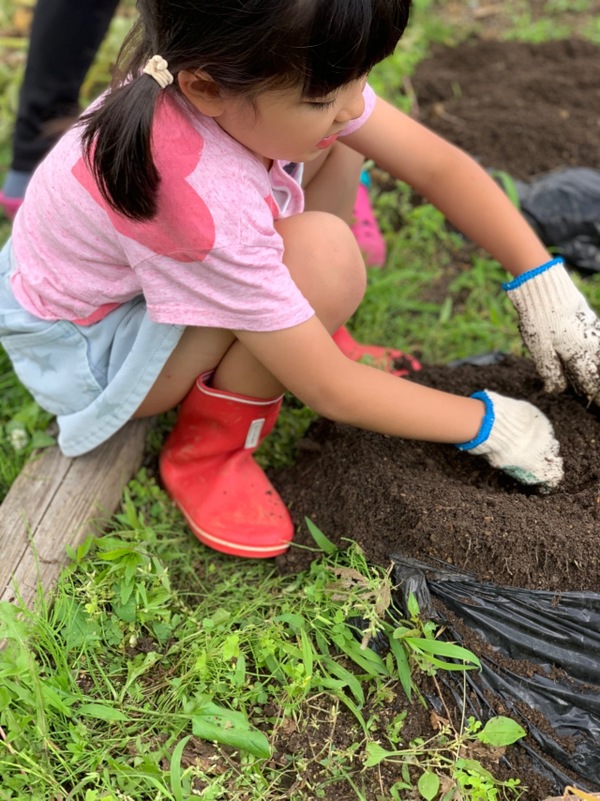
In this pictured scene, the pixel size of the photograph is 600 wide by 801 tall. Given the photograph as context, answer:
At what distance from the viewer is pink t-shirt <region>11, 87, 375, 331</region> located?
1.38m

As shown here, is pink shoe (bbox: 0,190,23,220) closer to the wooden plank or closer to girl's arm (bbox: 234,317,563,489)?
the wooden plank

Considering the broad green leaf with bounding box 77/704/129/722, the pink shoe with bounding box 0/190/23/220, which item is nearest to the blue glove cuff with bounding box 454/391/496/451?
the broad green leaf with bounding box 77/704/129/722

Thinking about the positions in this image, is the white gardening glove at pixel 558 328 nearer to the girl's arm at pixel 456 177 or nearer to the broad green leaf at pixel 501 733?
the girl's arm at pixel 456 177

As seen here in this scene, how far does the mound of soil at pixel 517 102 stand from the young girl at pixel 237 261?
1.19m

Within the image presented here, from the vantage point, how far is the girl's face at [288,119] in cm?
128

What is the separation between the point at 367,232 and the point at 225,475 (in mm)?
1057

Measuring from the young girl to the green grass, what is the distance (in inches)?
5.7

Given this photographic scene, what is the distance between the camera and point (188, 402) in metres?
1.85

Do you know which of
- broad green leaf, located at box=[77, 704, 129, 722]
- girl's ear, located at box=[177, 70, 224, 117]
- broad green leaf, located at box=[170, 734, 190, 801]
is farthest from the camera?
broad green leaf, located at box=[77, 704, 129, 722]

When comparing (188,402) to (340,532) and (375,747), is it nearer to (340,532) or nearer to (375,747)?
(340,532)

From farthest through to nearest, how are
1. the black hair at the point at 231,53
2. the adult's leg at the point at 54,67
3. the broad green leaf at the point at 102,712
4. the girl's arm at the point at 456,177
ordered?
the adult's leg at the point at 54,67 → the girl's arm at the point at 456,177 → the broad green leaf at the point at 102,712 → the black hair at the point at 231,53

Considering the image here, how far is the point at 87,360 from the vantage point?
1748mm

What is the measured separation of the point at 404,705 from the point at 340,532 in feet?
1.24

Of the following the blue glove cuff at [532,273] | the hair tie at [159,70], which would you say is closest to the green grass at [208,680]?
the blue glove cuff at [532,273]
